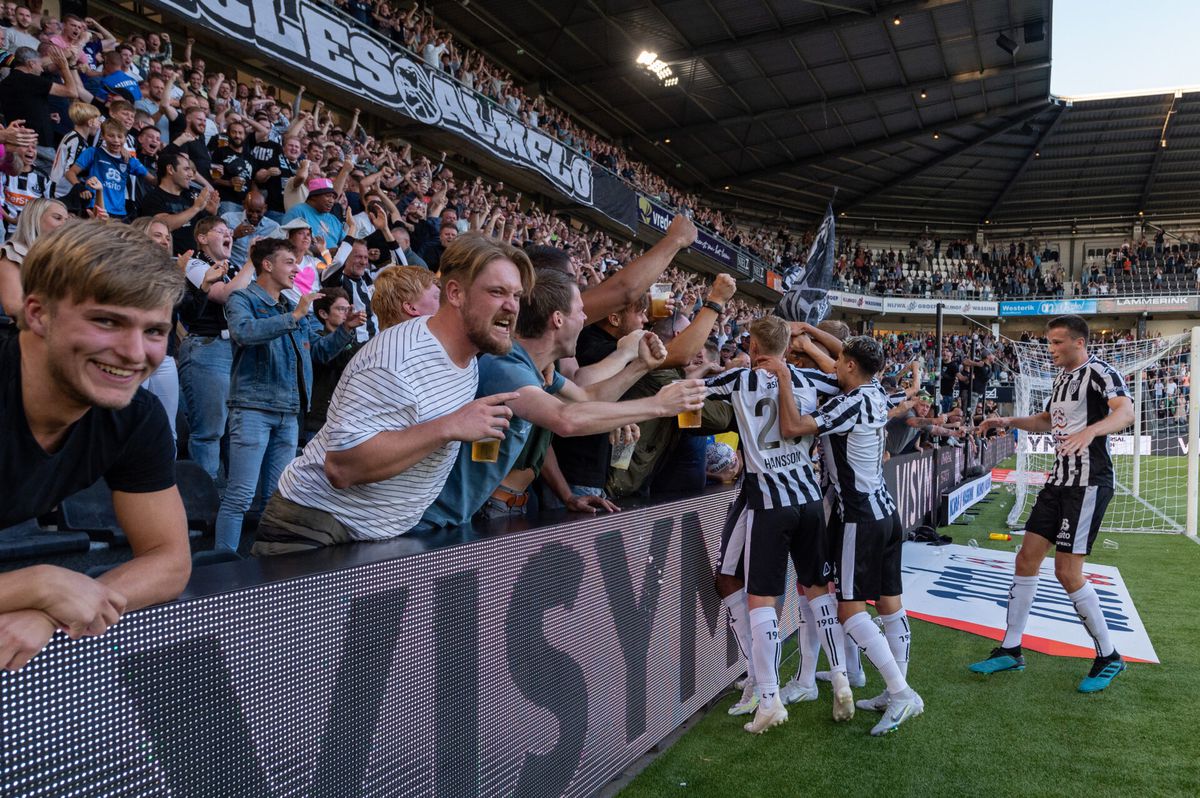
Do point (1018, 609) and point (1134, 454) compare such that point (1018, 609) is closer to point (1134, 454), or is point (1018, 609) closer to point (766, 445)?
point (766, 445)

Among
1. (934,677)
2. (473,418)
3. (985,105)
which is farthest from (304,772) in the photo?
(985,105)

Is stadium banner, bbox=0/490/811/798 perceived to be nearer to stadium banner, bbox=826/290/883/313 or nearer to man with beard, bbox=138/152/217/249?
man with beard, bbox=138/152/217/249

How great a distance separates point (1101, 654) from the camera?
14.6ft

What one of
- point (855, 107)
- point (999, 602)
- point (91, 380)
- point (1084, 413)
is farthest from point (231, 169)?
point (855, 107)

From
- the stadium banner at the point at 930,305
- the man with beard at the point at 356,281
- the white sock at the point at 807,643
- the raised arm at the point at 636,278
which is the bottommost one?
the white sock at the point at 807,643

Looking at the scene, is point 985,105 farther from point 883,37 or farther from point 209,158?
point 209,158

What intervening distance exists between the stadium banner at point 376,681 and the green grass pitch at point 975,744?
1.26ft

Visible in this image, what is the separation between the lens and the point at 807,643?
168 inches

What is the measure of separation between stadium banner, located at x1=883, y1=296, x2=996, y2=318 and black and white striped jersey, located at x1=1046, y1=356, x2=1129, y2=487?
3781 cm

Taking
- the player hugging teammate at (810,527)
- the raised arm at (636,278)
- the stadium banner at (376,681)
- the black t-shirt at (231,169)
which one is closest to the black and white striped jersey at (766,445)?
the player hugging teammate at (810,527)

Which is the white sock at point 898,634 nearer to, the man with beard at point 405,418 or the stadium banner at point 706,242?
the man with beard at point 405,418

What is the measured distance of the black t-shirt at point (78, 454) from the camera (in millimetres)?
1541

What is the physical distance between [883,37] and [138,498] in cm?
2504

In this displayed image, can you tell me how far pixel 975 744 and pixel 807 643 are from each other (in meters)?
0.94
